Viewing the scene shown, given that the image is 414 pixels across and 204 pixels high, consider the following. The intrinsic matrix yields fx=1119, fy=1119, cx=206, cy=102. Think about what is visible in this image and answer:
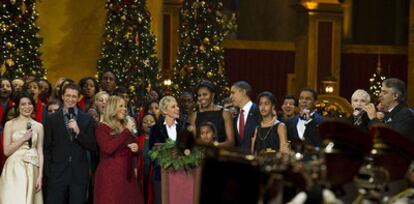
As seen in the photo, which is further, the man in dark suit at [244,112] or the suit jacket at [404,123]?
the man in dark suit at [244,112]

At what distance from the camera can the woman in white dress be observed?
12570 mm

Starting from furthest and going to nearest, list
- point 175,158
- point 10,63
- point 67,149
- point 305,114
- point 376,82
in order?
point 376,82, point 10,63, point 305,114, point 67,149, point 175,158

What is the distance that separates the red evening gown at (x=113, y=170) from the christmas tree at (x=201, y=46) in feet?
32.3

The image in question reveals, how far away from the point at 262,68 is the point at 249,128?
624 inches

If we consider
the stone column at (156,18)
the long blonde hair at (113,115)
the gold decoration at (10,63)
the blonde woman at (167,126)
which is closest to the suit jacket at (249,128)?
the blonde woman at (167,126)

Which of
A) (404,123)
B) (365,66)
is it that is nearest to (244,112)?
(404,123)

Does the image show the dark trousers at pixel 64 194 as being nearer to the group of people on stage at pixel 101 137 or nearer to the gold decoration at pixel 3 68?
the group of people on stage at pixel 101 137

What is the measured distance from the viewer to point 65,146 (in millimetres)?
12820

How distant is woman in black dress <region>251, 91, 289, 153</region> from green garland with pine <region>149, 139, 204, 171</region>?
0.66 m

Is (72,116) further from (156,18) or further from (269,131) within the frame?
(156,18)

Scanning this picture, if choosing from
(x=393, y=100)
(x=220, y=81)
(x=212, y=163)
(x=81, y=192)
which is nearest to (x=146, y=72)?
(x=220, y=81)

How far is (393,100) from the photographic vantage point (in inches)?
430

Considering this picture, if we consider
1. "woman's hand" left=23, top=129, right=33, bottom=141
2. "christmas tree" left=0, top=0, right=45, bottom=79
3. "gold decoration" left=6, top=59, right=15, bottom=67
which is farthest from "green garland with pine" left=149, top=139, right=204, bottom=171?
"gold decoration" left=6, top=59, right=15, bottom=67

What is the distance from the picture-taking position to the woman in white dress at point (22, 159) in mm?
12570
